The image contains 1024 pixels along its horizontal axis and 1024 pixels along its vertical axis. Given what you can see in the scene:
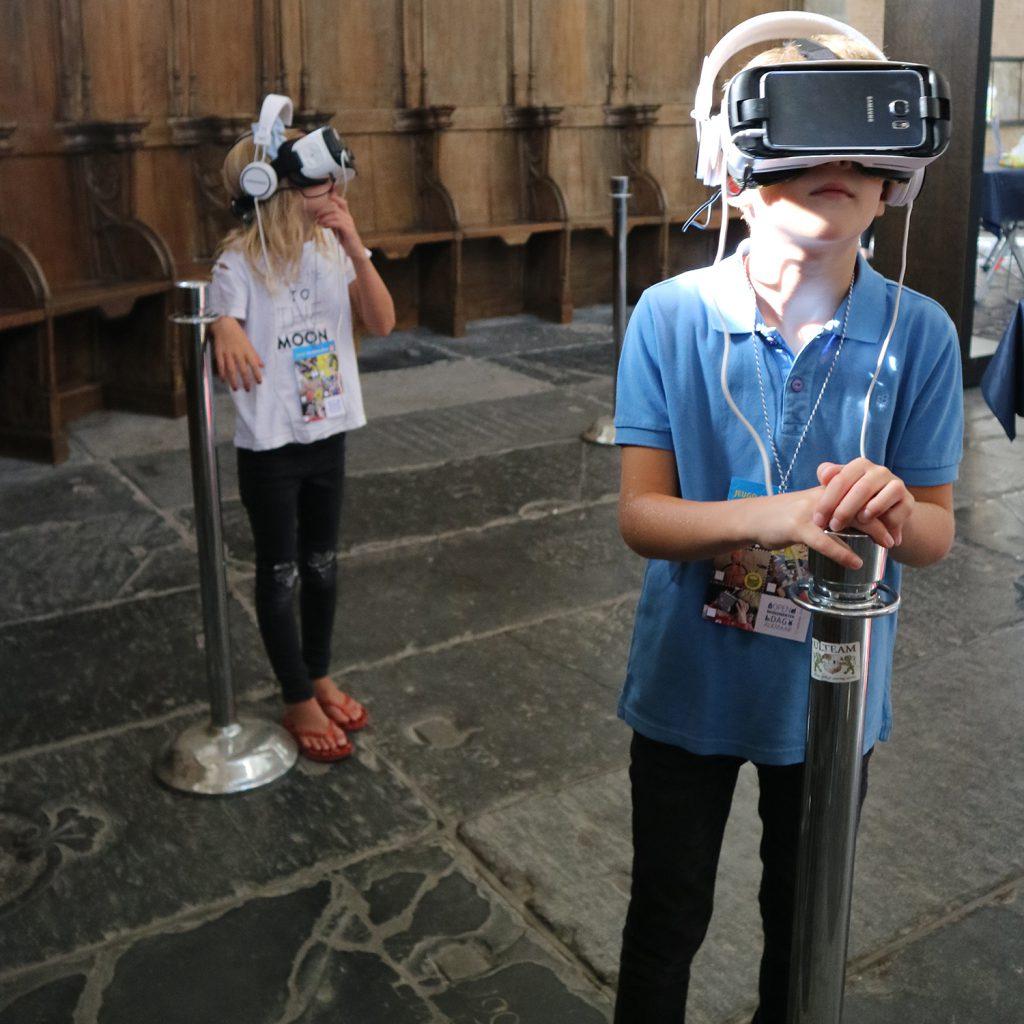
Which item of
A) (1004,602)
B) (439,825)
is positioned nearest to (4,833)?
(439,825)

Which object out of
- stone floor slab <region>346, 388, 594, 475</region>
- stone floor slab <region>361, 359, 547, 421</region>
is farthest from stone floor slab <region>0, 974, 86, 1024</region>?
stone floor slab <region>361, 359, 547, 421</region>

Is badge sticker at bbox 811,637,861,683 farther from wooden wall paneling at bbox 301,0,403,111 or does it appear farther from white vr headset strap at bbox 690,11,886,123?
wooden wall paneling at bbox 301,0,403,111

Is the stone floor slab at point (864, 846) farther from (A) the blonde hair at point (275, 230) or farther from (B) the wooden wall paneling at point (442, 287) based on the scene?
(B) the wooden wall paneling at point (442, 287)

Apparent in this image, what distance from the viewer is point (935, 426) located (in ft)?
5.05

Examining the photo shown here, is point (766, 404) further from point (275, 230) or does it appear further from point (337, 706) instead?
point (337, 706)

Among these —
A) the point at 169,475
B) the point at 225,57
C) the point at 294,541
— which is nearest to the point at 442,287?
the point at 225,57

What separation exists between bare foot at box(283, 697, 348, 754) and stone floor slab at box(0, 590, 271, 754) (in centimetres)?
20

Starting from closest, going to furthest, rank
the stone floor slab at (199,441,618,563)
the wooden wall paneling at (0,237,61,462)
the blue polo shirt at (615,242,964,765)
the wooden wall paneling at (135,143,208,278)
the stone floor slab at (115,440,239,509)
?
1. the blue polo shirt at (615,242,964,765)
2. the stone floor slab at (199,441,618,563)
3. the stone floor slab at (115,440,239,509)
4. the wooden wall paneling at (0,237,61,462)
5. the wooden wall paneling at (135,143,208,278)

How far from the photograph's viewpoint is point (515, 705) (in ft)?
11.3

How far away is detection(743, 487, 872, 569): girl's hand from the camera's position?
4.06 feet

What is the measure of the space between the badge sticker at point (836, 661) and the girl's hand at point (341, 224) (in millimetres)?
1846

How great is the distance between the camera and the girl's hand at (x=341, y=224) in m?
2.90

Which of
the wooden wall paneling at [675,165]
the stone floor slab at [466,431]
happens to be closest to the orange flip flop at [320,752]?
the stone floor slab at [466,431]

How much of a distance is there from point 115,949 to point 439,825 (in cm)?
71
